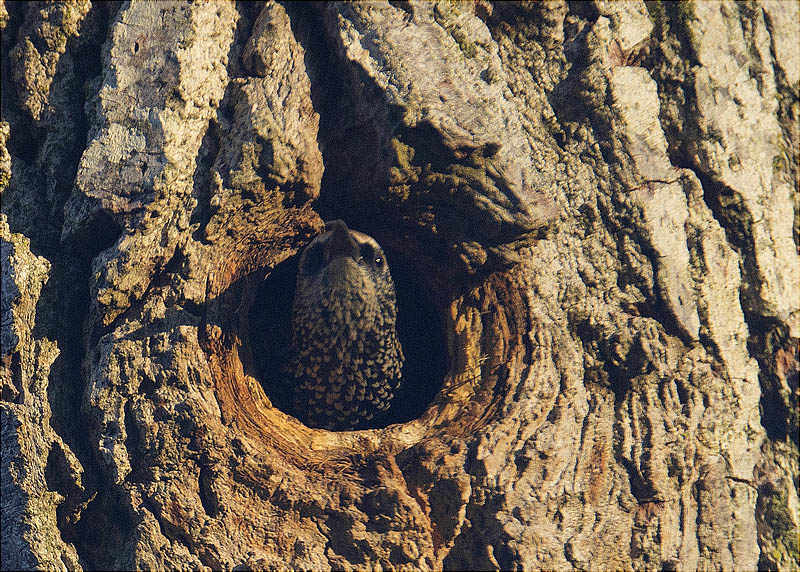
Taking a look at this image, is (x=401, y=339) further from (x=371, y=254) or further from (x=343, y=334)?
(x=371, y=254)

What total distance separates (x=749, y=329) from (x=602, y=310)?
1.97 ft

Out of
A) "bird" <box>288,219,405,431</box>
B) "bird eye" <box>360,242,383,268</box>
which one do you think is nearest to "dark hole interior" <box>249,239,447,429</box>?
"bird" <box>288,219,405,431</box>

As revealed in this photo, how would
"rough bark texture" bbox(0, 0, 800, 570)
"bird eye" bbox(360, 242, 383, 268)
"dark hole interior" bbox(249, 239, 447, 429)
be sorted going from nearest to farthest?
1. "rough bark texture" bbox(0, 0, 800, 570)
2. "bird eye" bbox(360, 242, 383, 268)
3. "dark hole interior" bbox(249, 239, 447, 429)

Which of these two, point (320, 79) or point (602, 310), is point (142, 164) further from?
point (602, 310)

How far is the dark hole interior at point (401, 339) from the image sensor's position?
2.87 metres

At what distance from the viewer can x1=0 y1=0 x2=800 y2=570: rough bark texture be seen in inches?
88.2

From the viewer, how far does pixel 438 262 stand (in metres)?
2.71

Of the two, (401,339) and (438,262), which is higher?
(438,262)

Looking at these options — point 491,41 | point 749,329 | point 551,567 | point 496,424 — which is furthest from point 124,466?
point 749,329

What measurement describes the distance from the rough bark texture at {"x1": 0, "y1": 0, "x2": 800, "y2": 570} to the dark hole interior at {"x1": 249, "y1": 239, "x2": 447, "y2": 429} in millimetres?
193

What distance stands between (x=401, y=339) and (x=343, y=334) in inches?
18.0

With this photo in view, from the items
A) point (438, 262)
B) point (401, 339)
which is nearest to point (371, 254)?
point (438, 262)

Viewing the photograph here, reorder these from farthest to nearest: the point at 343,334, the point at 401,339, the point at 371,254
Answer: the point at 401,339 < the point at 343,334 < the point at 371,254

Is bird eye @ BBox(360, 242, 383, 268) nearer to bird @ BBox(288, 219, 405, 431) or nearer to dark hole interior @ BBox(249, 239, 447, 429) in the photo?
bird @ BBox(288, 219, 405, 431)
